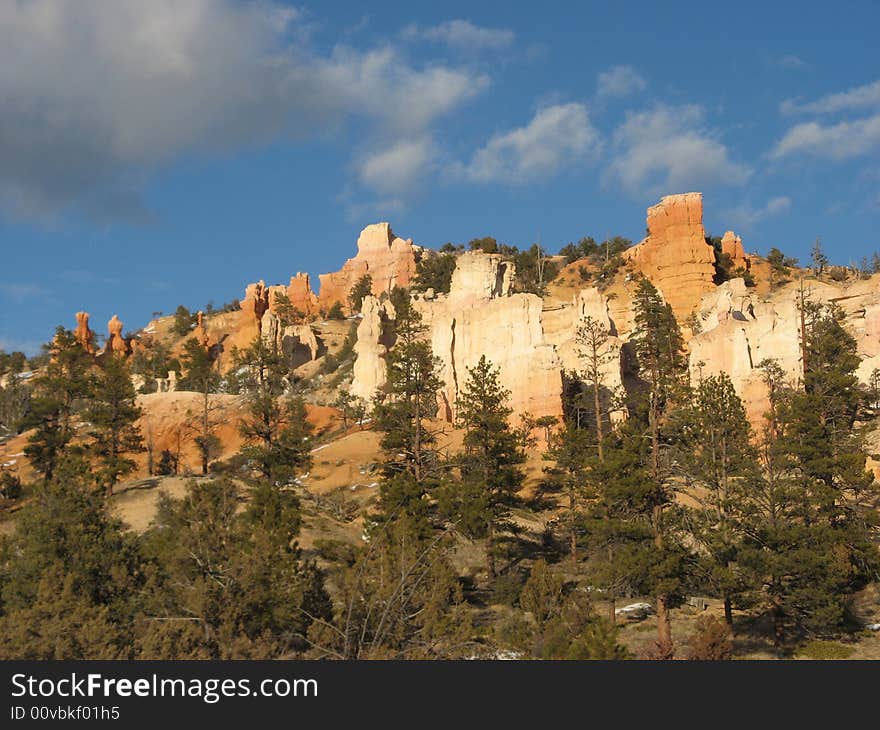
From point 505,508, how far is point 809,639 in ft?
50.0

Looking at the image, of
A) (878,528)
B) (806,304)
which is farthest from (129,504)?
(806,304)

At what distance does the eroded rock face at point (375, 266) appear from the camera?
148 m

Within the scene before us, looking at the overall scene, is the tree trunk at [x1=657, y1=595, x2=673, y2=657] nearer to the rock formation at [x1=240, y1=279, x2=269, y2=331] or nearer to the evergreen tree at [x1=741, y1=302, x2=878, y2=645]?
the evergreen tree at [x1=741, y1=302, x2=878, y2=645]

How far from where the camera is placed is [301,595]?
23484 millimetres

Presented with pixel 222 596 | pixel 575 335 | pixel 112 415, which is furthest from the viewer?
pixel 575 335

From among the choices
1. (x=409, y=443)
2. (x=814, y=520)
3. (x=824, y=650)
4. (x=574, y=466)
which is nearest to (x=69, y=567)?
(x=409, y=443)

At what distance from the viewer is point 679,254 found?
104 metres

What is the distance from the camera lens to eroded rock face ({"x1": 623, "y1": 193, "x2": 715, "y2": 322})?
10162 cm

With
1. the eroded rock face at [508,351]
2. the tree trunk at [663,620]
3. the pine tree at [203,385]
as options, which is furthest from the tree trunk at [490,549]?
the pine tree at [203,385]

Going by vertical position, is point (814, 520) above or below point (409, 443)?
below

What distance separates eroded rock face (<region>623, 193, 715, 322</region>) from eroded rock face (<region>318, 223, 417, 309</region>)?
159 ft

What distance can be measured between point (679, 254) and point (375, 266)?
63.1m

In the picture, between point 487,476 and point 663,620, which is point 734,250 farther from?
point 663,620

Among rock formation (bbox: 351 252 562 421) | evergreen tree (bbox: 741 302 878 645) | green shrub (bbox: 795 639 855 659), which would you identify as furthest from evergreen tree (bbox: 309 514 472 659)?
rock formation (bbox: 351 252 562 421)
